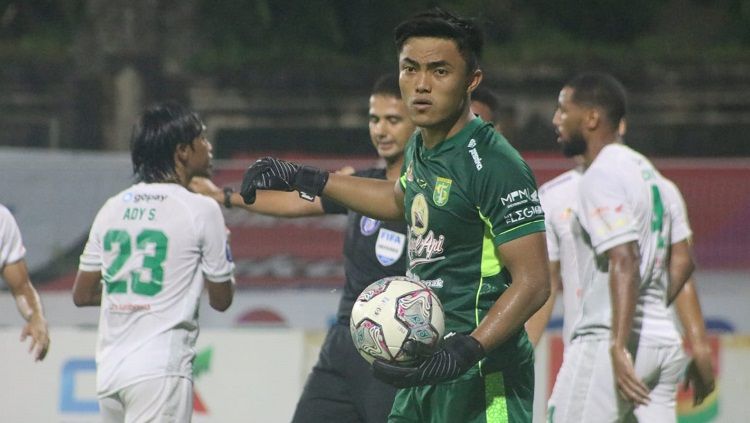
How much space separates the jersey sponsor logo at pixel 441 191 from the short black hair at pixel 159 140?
5.35ft

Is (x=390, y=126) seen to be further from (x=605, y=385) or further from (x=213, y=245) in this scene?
(x=605, y=385)

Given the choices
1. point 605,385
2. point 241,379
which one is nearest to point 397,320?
point 605,385

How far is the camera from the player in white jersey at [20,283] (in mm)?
5727

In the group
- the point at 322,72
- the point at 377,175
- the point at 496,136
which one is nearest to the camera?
the point at 496,136

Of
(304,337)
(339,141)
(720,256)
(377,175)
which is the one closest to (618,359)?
(377,175)

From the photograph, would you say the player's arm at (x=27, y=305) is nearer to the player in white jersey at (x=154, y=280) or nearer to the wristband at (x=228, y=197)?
the player in white jersey at (x=154, y=280)

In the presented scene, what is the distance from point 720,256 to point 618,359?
17.7 feet

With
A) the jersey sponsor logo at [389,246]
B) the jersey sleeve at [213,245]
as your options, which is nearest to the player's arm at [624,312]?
the jersey sponsor logo at [389,246]

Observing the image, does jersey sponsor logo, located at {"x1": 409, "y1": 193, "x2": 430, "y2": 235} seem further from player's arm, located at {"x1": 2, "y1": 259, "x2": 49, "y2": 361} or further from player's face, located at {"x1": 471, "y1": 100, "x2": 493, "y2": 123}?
player's arm, located at {"x1": 2, "y1": 259, "x2": 49, "y2": 361}

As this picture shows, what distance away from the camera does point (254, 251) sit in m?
10.1

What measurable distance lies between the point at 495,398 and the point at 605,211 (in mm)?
1529

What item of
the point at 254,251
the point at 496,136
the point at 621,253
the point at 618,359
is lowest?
the point at 254,251

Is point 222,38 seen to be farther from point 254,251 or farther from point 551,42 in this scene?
point 254,251

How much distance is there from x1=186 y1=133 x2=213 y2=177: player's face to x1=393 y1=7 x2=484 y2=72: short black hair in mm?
1521
